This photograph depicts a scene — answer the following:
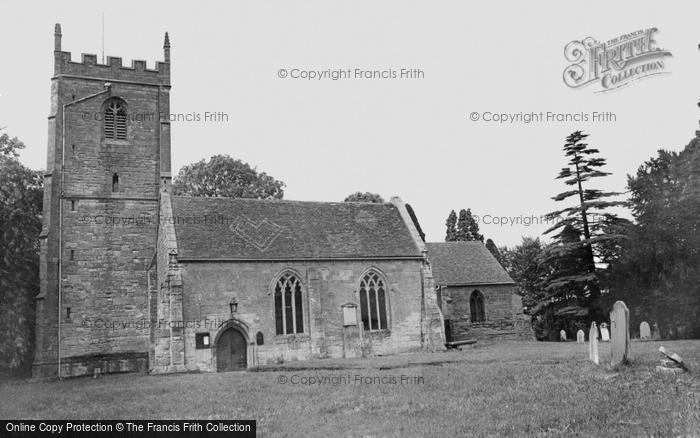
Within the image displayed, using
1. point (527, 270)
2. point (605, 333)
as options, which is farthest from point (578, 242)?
point (527, 270)

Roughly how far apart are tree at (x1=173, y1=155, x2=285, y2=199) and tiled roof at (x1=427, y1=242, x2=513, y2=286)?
677 inches

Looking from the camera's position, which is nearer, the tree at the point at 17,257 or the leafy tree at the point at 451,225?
the tree at the point at 17,257

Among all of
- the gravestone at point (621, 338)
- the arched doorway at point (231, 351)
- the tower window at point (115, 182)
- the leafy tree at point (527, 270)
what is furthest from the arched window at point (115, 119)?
the leafy tree at point (527, 270)

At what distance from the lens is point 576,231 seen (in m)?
39.6

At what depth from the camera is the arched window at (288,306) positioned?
96.4 feet

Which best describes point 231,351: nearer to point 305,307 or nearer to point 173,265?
point 305,307

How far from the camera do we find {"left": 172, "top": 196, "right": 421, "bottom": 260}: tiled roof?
29.5 m

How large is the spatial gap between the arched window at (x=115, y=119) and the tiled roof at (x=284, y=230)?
5.70m

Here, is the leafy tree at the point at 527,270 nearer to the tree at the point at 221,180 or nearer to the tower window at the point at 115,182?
the tree at the point at 221,180

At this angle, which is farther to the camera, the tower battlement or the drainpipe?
the tower battlement

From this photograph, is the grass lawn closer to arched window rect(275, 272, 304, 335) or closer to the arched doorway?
the arched doorway

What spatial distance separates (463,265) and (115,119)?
82.1 feet

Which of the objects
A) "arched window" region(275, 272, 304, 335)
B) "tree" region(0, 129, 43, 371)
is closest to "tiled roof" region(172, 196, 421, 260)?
"arched window" region(275, 272, 304, 335)

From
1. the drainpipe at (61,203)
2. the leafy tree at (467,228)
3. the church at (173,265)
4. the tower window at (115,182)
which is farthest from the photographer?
the leafy tree at (467,228)
